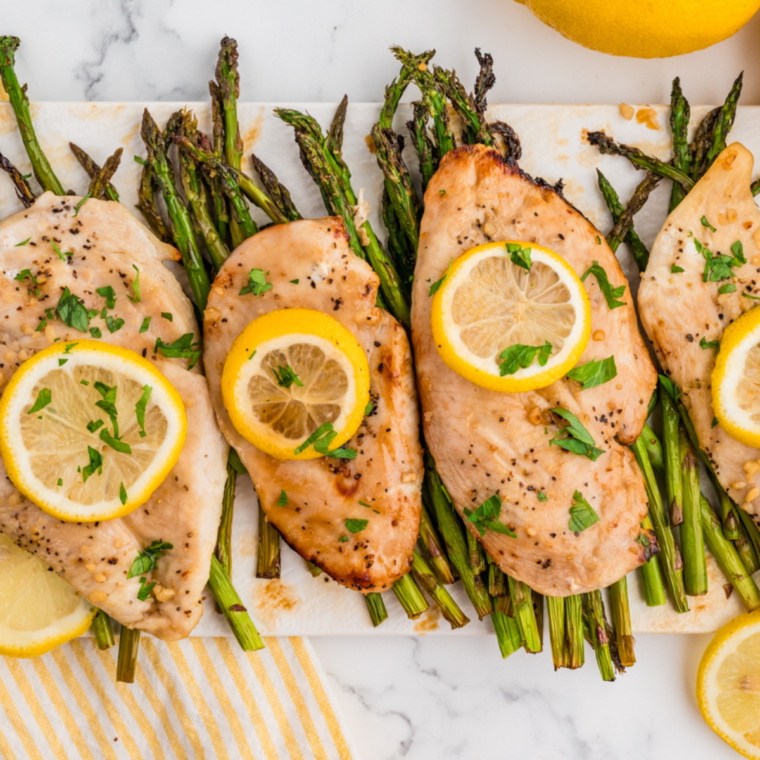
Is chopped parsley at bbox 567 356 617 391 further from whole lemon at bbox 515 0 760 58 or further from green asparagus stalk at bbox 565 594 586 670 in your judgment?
whole lemon at bbox 515 0 760 58

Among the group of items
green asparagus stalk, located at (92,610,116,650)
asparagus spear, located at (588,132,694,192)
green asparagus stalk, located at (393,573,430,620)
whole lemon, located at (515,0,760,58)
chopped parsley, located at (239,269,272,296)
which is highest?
whole lemon, located at (515,0,760,58)

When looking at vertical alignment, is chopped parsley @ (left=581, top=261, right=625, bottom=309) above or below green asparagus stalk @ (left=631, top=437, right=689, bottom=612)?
above

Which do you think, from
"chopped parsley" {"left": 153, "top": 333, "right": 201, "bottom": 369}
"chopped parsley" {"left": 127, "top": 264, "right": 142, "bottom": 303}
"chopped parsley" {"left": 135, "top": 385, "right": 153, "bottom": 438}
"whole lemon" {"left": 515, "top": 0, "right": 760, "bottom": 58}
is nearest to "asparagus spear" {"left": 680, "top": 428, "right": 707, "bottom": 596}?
"whole lemon" {"left": 515, "top": 0, "right": 760, "bottom": 58}

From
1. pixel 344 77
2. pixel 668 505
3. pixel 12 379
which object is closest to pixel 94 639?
pixel 12 379

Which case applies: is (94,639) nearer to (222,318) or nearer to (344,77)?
(222,318)

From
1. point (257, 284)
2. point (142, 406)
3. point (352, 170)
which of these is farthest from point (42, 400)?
point (352, 170)

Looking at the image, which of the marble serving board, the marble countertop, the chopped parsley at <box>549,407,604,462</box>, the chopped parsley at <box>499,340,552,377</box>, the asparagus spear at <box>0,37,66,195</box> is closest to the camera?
the chopped parsley at <box>499,340,552,377</box>
